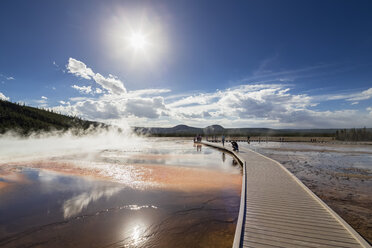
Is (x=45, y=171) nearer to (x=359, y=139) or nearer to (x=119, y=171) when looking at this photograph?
(x=119, y=171)

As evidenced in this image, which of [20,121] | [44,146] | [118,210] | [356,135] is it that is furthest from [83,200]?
[20,121]

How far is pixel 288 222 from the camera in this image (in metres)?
5.00

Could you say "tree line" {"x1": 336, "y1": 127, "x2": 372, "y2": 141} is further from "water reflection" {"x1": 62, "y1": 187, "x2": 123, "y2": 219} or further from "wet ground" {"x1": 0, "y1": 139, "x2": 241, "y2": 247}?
"water reflection" {"x1": 62, "y1": 187, "x2": 123, "y2": 219}

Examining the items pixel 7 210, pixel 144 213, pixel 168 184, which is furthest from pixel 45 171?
pixel 144 213

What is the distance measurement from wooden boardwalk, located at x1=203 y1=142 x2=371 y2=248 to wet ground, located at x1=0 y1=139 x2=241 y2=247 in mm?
956

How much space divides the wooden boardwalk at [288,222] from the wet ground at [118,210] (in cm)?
96

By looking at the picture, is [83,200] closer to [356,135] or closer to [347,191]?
[347,191]

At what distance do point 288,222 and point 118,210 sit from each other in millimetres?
5570

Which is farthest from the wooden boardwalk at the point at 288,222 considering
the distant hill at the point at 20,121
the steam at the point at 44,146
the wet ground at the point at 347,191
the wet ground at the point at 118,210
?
the distant hill at the point at 20,121

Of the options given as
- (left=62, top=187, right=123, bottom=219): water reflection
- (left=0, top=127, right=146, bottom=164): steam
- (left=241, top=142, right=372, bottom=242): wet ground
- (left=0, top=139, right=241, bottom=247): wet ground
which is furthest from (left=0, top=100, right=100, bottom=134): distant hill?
(left=241, top=142, right=372, bottom=242): wet ground

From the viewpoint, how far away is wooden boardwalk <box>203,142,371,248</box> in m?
4.14

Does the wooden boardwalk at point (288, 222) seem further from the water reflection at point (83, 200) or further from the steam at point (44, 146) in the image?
the steam at point (44, 146)

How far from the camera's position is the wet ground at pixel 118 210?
5.51m

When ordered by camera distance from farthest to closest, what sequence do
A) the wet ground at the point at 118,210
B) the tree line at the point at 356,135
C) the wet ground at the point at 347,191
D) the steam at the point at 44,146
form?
1. the tree line at the point at 356,135
2. the steam at the point at 44,146
3. the wet ground at the point at 347,191
4. the wet ground at the point at 118,210
